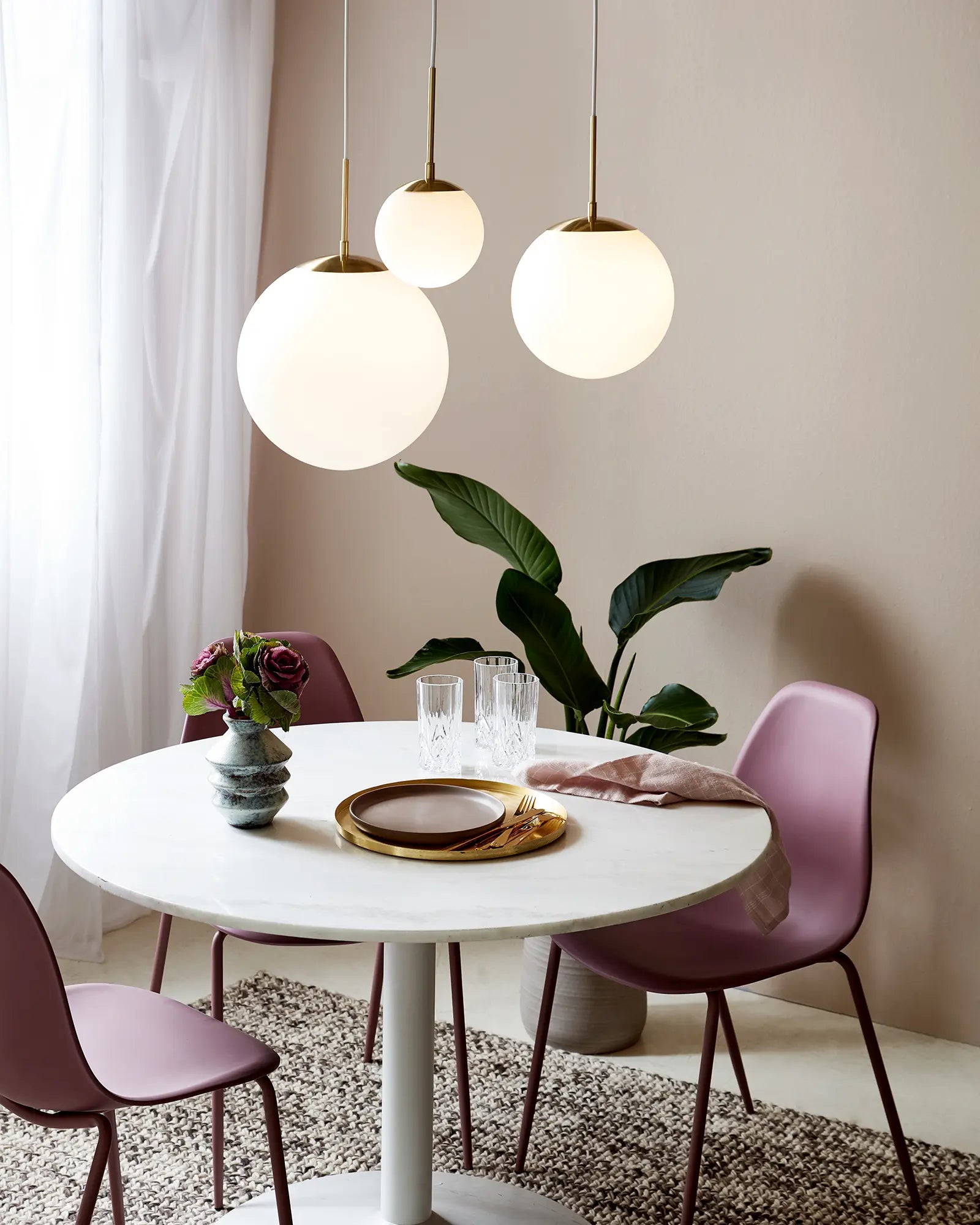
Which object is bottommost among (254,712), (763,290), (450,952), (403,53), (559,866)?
(450,952)

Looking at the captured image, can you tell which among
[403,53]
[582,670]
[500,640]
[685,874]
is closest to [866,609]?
[582,670]

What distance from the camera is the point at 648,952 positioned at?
2.15m

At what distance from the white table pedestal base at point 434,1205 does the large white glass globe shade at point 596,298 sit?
139cm

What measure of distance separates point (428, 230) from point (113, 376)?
1.71m

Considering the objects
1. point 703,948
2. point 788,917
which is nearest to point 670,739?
point 788,917

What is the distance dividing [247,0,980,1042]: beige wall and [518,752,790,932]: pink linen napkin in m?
1.04

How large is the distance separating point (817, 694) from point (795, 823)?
248 millimetres

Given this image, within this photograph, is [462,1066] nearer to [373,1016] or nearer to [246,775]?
[373,1016]

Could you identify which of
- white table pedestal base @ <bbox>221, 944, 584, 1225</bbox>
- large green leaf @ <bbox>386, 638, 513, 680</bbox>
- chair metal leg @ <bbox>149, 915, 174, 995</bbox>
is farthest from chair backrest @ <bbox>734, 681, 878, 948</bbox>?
chair metal leg @ <bbox>149, 915, 174, 995</bbox>

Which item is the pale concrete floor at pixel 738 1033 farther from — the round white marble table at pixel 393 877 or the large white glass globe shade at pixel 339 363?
the large white glass globe shade at pixel 339 363

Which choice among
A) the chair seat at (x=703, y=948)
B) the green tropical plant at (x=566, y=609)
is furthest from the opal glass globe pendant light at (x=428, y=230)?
the chair seat at (x=703, y=948)

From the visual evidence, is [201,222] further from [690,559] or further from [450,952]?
[450,952]

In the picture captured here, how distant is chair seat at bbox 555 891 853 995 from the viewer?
2.06m

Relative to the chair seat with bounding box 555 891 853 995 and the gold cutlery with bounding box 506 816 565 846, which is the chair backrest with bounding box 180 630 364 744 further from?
the gold cutlery with bounding box 506 816 565 846
